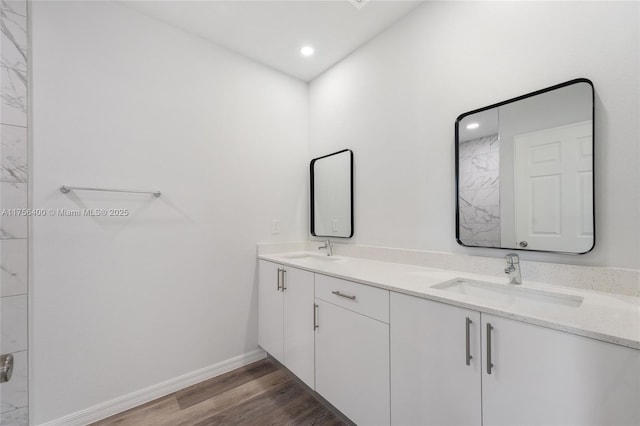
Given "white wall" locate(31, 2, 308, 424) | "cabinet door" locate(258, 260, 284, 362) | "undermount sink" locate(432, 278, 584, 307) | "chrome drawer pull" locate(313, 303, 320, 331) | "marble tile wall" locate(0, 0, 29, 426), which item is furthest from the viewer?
"cabinet door" locate(258, 260, 284, 362)

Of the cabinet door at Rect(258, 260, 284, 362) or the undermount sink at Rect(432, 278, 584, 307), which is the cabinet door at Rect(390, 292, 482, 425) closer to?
the undermount sink at Rect(432, 278, 584, 307)

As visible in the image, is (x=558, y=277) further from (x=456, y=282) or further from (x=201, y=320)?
(x=201, y=320)

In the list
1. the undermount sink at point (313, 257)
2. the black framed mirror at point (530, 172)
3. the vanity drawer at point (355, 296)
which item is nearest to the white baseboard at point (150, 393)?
the undermount sink at point (313, 257)

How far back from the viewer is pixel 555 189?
1.23 m

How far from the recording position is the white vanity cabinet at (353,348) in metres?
1.31

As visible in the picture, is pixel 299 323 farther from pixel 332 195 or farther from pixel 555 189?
pixel 555 189

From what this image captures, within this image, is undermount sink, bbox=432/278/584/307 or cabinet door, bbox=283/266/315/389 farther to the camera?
cabinet door, bbox=283/266/315/389

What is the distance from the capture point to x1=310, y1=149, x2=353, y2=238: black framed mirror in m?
2.27

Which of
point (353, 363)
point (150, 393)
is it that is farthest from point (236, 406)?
point (353, 363)

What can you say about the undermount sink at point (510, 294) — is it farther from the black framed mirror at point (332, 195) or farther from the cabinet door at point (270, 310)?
the cabinet door at point (270, 310)

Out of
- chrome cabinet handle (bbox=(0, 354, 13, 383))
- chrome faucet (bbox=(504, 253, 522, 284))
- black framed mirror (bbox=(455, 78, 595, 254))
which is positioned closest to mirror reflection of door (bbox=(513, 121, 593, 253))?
black framed mirror (bbox=(455, 78, 595, 254))

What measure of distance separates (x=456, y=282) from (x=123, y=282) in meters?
1.98

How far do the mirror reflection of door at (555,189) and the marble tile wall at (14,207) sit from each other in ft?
8.39

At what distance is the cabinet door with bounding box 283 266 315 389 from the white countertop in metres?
0.17
